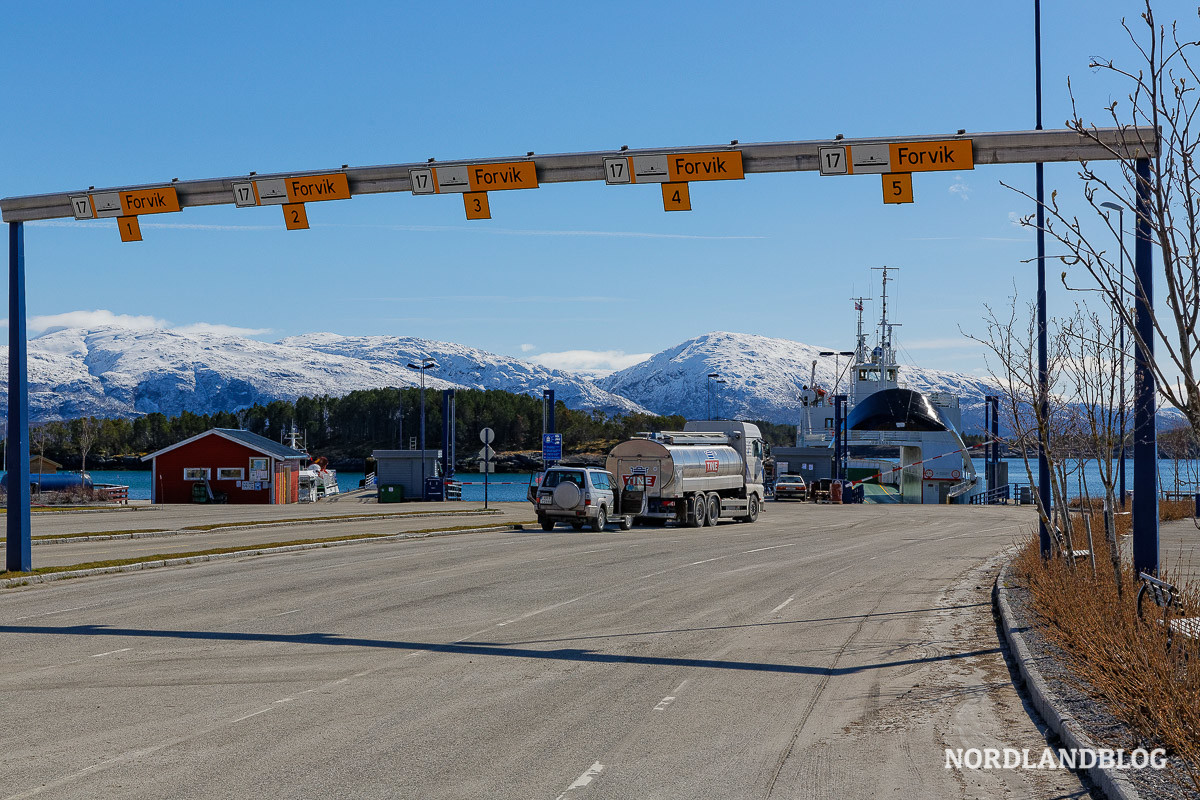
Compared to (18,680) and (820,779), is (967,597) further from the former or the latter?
(18,680)

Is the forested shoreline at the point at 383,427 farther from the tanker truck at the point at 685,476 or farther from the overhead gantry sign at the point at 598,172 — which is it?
the overhead gantry sign at the point at 598,172

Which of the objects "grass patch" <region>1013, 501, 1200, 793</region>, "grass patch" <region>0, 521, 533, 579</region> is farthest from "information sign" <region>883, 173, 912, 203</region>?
"grass patch" <region>0, 521, 533, 579</region>

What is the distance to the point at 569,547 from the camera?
24.7 m

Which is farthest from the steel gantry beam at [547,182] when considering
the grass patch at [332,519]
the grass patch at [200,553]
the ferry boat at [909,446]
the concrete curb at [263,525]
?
the ferry boat at [909,446]

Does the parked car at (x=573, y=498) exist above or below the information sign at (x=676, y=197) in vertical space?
below

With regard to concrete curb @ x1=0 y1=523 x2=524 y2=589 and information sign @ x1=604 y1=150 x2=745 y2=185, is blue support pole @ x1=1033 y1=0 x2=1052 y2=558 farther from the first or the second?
concrete curb @ x1=0 y1=523 x2=524 y2=589

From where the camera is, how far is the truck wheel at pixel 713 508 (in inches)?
1415

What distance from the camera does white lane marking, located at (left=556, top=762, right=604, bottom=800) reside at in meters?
6.30

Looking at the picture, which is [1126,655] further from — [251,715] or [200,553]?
[200,553]

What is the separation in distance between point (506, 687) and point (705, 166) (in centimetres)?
800

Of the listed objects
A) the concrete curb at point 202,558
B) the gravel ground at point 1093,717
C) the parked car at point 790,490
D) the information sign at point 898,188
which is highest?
the information sign at point 898,188

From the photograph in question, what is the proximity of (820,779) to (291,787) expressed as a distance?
336 cm

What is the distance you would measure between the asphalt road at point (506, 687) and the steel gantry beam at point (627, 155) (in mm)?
6127

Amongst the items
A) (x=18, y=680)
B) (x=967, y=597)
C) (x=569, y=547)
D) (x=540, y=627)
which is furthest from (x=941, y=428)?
(x=18, y=680)
